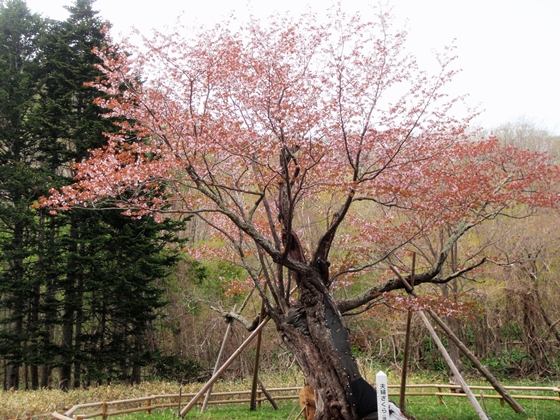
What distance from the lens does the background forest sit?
14.2m

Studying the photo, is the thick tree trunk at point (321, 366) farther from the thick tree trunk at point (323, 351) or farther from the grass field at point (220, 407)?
the grass field at point (220, 407)

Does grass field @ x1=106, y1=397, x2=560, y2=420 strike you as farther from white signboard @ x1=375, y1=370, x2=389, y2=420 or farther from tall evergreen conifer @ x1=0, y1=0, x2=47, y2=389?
tall evergreen conifer @ x1=0, y1=0, x2=47, y2=389

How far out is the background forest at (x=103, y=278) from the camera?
14.2 m

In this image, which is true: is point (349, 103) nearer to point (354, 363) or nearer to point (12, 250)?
point (354, 363)

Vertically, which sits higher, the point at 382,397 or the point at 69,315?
the point at 69,315

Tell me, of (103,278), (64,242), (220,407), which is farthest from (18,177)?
(220,407)

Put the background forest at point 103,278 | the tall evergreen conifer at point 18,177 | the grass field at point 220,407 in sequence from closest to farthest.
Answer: the grass field at point 220,407 → the tall evergreen conifer at point 18,177 → the background forest at point 103,278

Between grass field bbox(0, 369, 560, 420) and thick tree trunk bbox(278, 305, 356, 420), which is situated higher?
thick tree trunk bbox(278, 305, 356, 420)

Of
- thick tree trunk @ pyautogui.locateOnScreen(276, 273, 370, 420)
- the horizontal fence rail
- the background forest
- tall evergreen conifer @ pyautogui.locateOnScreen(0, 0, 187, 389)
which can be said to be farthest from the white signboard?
tall evergreen conifer @ pyautogui.locateOnScreen(0, 0, 187, 389)

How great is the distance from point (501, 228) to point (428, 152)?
1054 centimetres

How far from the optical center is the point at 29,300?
15.1m

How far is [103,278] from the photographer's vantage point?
14359mm

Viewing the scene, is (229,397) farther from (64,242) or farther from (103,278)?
(64,242)

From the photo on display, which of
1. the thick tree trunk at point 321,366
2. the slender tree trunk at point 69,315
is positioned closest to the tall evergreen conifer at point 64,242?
the slender tree trunk at point 69,315
